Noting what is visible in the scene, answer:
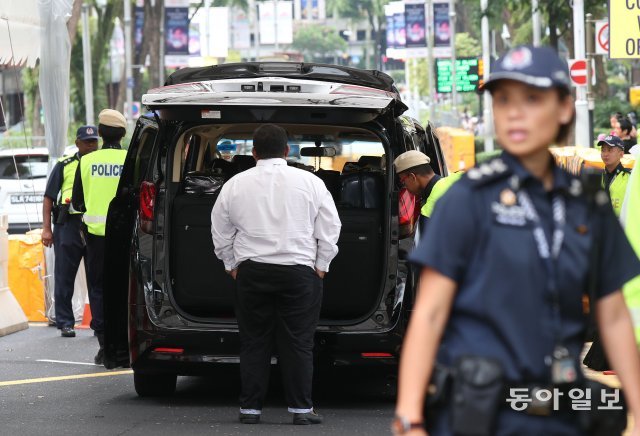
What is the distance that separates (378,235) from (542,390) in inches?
214

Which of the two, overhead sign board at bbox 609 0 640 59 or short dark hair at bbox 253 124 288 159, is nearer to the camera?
short dark hair at bbox 253 124 288 159

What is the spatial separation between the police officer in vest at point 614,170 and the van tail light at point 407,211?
Answer: 323cm

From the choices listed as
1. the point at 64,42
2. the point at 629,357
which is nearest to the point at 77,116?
the point at 64,42

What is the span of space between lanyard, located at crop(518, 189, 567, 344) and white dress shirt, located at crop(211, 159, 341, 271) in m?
4.66

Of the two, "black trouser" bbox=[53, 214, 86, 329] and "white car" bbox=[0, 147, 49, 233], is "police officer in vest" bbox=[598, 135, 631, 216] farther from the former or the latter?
"white car" bbox=[0, 147, 49, 233]

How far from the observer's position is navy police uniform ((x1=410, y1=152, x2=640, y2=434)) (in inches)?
136

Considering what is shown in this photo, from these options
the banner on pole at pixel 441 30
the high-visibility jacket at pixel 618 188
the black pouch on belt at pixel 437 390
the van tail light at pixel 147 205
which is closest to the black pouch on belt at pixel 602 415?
the black pouch on belt at pixel 437 390

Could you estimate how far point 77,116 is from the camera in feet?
189

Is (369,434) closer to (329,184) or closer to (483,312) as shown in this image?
(329,184)

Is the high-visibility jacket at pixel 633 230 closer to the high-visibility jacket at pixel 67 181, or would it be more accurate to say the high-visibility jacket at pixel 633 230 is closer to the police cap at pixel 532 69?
the police cap at pixel 532 69

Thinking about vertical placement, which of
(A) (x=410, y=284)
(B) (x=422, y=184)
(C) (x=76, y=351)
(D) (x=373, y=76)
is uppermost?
(D) (x=373, y=76)

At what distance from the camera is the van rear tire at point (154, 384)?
916 cm

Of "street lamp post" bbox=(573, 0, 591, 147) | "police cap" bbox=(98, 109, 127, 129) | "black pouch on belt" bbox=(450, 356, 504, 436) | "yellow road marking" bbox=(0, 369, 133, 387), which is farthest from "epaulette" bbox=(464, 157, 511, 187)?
"street lamp post" bbox=(573, 0, 591, 147)

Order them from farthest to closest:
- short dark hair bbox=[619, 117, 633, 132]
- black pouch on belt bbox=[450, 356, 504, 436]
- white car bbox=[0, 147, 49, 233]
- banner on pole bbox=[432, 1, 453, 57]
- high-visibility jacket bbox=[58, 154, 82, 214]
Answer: banner on pole bbox=[432, 1, 453, 57]
white car bbox=[0, 147, 49, 233]
short dark hair bbox=[619, 117, 633, 132]
high-visibility jacket bbox=[58, 154, 82, 214]
black pouch on belt bbox=[450, 356, 504, 436]
